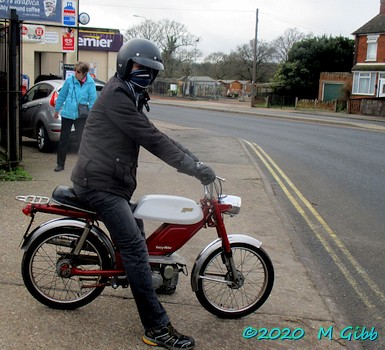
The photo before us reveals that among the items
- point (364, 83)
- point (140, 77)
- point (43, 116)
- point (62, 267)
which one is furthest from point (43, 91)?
point (364, 83)

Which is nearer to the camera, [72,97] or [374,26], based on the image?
[72,97]

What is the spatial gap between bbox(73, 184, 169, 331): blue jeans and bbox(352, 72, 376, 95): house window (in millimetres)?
46836

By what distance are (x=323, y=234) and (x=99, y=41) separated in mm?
22024

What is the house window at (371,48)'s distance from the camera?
155 feet

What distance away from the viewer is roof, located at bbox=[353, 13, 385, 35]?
46562mm

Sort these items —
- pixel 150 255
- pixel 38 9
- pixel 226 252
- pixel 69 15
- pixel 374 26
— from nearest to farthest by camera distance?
pixel 150 255, pixel 226 252, pixel 38 9, pixel 69 15, pixel 374 26

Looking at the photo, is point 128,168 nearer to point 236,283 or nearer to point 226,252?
point 226,252

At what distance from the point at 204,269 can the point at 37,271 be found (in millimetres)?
1278

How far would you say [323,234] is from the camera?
6.77 m

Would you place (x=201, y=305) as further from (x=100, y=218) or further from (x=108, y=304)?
(x=100, y=218)

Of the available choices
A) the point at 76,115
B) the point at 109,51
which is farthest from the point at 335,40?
the point at 76,115

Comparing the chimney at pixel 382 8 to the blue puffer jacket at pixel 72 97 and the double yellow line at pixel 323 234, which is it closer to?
the double yellow line at pixel 323 234

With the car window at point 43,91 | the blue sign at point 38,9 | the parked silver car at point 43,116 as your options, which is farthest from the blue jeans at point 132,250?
the blue sign at point 38,9

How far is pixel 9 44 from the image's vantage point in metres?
8.13
